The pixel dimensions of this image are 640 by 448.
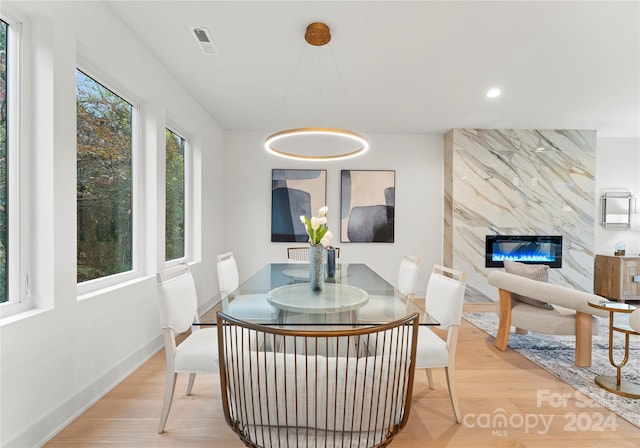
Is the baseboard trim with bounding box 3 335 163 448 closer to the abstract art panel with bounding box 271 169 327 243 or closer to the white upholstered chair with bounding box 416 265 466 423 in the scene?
the white upholstered chair with bounding box 416 265 466 423

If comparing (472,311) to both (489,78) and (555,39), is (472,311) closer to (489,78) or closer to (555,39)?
Answer: (489,78)

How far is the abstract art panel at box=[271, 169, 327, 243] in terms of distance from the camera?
489cm

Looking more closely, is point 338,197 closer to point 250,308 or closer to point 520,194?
point 520,194

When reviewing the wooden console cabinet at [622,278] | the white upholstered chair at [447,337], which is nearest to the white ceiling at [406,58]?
the white upholstered chair at [447,337]

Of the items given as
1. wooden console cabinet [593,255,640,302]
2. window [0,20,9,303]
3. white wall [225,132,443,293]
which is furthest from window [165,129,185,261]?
wooden console cabinet [593,255,640,302]

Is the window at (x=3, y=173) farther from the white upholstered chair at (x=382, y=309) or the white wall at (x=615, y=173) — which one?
the white wall at (x=615, y=173)

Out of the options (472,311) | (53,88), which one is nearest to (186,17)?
(53,88)

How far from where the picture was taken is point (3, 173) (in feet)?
5.16

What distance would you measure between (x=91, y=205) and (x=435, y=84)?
317cm

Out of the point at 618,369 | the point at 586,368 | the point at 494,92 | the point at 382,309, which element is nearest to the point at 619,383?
the point at 618,369

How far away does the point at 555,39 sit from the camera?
240 cm

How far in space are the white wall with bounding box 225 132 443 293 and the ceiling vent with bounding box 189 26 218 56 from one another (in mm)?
2343

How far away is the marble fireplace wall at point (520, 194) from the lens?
183 inches

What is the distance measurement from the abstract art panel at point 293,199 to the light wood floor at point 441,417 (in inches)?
108
